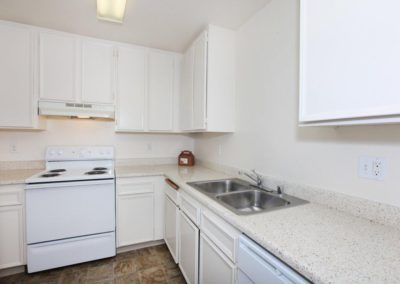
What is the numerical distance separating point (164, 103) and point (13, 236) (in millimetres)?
2034

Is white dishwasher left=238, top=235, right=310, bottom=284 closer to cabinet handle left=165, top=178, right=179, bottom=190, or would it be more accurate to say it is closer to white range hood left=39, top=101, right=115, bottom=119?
cabinet handle left=165, top=178, right=179, bottom=190

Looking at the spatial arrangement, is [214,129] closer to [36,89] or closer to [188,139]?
[188,139]

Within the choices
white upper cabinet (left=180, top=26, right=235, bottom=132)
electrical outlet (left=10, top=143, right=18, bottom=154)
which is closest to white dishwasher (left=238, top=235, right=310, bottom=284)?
white upper cabinet (left=180, top=26, right=235, bottom=132)

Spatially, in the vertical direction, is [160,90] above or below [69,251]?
above

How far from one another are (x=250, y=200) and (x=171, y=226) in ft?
3.08

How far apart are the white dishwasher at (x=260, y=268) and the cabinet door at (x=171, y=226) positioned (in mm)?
1034

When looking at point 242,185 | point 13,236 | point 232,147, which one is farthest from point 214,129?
point 13,236

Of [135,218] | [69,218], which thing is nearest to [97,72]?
[69,218]

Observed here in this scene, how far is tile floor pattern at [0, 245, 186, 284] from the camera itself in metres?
1.85

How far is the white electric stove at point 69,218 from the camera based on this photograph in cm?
188

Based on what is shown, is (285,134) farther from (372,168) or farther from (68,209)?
(68,209)

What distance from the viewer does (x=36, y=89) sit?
2.13m

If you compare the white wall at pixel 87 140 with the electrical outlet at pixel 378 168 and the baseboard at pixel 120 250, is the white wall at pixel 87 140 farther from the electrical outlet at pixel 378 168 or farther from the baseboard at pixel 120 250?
the electrical outlet at pixel 378 168

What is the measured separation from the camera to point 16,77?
2062mm
